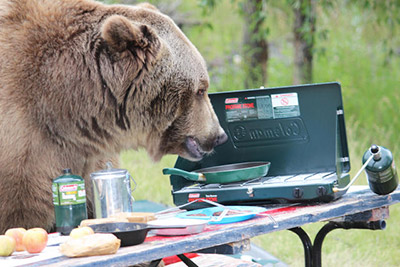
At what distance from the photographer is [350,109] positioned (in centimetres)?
930

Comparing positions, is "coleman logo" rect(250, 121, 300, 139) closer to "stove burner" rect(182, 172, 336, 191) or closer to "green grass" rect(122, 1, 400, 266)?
"stove burner" rect(182, 172, 336, 191)

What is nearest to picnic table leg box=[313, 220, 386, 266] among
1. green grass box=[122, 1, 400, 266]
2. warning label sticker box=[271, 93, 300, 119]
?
warning label sticker box=[271, 93, 300, 119]

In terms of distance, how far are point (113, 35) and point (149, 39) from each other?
21 centimetres

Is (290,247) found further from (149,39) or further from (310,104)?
(149,39)

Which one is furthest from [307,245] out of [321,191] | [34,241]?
[34,241]

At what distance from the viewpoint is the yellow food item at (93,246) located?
6.04 ft

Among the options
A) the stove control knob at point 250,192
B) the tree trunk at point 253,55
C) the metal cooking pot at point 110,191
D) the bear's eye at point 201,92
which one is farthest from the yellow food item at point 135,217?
the tree trunk at point 253,55

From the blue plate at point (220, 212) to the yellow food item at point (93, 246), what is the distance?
526 mm

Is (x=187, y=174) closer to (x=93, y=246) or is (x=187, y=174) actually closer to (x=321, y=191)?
(x=321, y=191)

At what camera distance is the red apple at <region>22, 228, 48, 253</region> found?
77.2 inches

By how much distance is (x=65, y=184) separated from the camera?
231 cm

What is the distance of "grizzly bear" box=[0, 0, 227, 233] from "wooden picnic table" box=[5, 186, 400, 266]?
67 centimetres

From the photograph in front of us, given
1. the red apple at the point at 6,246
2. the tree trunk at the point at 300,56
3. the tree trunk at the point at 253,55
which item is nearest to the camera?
the red apple at the point at 6,246

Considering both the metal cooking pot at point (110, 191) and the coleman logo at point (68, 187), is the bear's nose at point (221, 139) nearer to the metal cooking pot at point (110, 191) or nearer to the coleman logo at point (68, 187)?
the metal cooking pot at point (110, 191)
